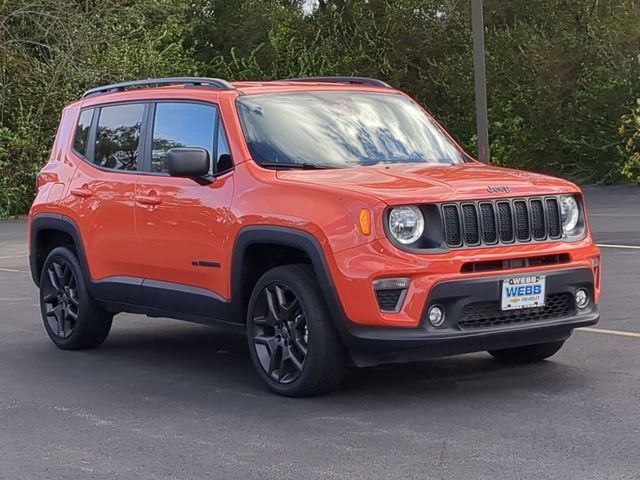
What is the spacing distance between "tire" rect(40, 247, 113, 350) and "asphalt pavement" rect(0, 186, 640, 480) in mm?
169

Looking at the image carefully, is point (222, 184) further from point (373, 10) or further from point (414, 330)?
point (373, 10)

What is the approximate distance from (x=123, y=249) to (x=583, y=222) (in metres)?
3.09

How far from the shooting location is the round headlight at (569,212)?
7465mm

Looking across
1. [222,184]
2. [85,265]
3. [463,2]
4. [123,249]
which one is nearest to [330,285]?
[222,184]

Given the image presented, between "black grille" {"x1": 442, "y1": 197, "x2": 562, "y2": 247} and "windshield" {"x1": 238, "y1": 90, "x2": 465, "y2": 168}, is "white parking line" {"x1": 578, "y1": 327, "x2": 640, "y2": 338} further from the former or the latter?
"black grille" {"x1": 442, "y1": 197, "x2": 562, "y2": 247}

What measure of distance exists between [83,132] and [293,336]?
10.2ft

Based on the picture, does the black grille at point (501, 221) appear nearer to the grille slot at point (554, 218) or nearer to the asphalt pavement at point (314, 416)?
the grille slot at point (554, 218)

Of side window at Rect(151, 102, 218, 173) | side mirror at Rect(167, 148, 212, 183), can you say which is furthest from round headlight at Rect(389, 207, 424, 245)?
side window at Rect(151, 102, 218, 173)

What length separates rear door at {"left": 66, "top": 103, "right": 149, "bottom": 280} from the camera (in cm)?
862

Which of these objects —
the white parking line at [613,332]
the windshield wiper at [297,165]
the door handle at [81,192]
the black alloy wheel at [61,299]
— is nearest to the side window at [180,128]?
the windshield wiper at [297,165]

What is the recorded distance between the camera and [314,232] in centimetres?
702

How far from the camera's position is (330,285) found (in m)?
6.95

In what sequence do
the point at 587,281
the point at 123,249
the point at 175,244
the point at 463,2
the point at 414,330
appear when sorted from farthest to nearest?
the point at 463,2 → the point at 123,249 → the point at 175,244 → the point at 587,281 → the point at 414,330

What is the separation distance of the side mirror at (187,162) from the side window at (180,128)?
20 cm
